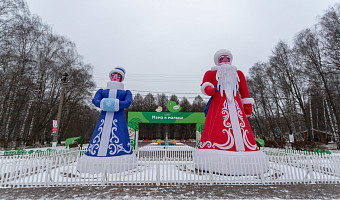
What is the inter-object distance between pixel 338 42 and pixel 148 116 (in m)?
16.6

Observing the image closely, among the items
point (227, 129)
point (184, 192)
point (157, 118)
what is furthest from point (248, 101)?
point (157, 118)

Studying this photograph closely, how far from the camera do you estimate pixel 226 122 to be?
6.90 meters

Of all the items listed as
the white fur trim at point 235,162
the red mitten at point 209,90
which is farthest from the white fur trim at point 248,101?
the white fur trim at point 235,162

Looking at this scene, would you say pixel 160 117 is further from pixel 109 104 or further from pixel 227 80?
pixel 227 80

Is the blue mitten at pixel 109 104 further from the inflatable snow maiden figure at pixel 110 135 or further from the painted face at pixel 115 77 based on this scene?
the painted face at pixel 115 77

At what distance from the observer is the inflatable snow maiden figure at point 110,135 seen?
6.68 meters

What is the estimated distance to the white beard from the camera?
285 inches

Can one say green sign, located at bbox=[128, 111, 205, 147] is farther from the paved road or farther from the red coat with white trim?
the paved road

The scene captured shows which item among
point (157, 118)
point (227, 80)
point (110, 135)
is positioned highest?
point (227, 80)

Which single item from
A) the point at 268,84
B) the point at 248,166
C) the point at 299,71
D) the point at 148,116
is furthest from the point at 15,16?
the point at 268,84

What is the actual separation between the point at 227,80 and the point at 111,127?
17.6 ft

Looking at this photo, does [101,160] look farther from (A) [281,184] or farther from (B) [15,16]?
(B) [15,16]

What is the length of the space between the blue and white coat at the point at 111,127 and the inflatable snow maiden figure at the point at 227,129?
10.8 ft

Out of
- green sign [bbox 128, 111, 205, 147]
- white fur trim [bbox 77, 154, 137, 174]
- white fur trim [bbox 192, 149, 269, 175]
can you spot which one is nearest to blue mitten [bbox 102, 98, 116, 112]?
white fur trim [bbox 77, 154, 137, 174]
